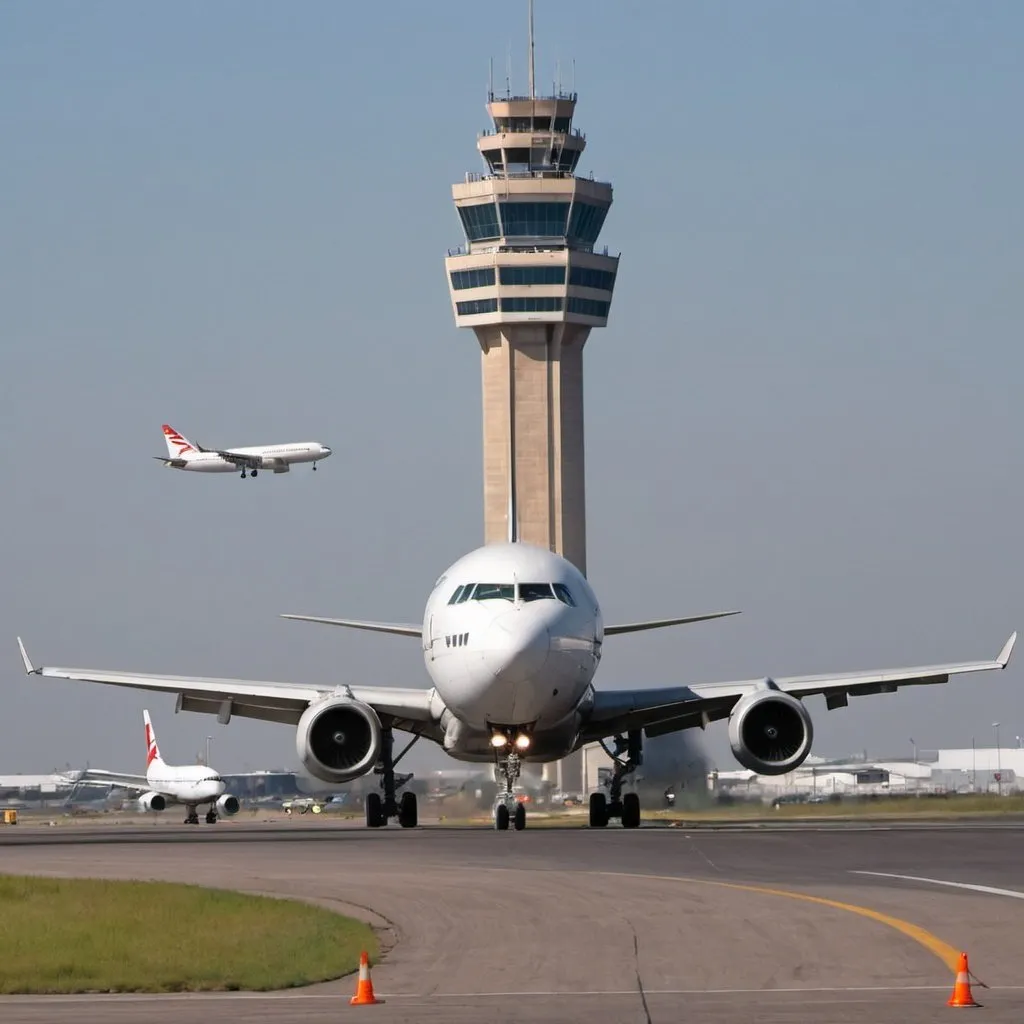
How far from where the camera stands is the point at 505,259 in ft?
399

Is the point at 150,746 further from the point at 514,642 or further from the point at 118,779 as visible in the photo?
the point at 514,642

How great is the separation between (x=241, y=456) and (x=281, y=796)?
36.8 metres

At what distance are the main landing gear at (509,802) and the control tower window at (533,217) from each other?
3376 inches

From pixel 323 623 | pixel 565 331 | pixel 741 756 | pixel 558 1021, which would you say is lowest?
pixel 558 1021

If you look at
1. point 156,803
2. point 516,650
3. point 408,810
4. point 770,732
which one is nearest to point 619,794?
point 408,810

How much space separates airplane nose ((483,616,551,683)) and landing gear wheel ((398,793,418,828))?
24.8 feet

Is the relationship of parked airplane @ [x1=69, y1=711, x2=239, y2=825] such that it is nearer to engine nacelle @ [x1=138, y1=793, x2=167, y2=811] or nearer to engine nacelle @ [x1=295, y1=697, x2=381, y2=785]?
engine nacelle @ [x1=138, y1=793, x2=167, y2=811]

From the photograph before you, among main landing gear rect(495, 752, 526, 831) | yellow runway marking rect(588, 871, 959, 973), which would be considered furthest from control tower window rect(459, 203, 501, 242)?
yellow runway marking rect(588, 871, 959, 973)

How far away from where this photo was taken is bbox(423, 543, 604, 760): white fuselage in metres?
37.4

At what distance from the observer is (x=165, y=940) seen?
61.0 ft

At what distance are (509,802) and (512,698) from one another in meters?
2.95

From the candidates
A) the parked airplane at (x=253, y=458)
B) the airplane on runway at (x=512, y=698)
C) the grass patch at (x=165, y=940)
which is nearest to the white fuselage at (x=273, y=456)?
the parked airplane at (x=253, y=458)

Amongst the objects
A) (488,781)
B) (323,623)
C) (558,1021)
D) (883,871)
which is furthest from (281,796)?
(558,1021)

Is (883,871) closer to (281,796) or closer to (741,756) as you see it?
(741,756)
